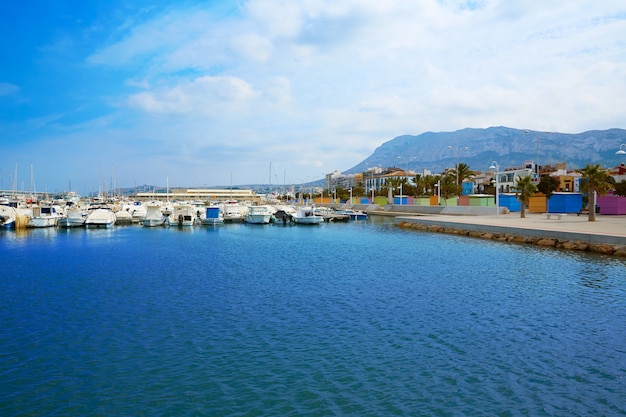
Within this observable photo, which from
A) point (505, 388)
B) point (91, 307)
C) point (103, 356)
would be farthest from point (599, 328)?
point (91, 307)

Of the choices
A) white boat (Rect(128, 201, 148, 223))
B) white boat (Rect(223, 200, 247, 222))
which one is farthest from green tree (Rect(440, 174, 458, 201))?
white boat (Rect(128, 201, 148, 223))

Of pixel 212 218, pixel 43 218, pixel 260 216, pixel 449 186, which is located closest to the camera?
pixel 43 218

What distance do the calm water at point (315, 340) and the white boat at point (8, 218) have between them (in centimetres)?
3591

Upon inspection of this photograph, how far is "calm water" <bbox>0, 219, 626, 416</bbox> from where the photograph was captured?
9008 mm

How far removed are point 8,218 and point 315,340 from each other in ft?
190

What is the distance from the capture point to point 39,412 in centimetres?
856

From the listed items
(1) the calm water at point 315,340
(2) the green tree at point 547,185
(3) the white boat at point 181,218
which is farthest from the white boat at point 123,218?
(2) the green tree at point 547,185

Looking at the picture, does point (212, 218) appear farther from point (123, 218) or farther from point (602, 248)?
point (602, 248)

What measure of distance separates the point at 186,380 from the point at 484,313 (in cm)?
1014

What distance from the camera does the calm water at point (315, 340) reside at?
29.6 feet

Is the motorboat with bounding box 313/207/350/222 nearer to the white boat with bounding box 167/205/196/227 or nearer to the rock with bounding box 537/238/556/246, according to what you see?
the white boat with bounding box 167/205/196/227

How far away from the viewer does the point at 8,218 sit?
5612 centimetres

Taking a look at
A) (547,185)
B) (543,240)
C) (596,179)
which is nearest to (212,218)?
(543,240)

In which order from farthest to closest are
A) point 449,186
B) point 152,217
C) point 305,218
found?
point 449,186, point 305,218, point 152,217
